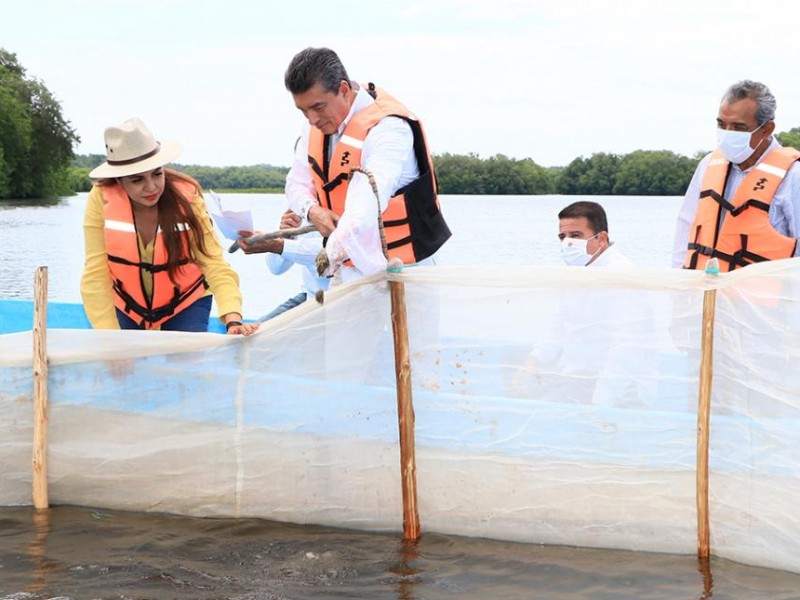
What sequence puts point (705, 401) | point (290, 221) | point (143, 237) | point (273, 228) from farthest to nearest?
point (273, 228) → point (143, 237) → point (290, 221) → point (705, 401)

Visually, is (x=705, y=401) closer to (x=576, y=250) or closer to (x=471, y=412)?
(x=471, y=412)

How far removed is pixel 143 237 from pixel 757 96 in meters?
2.63

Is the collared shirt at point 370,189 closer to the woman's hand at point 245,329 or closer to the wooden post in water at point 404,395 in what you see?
the wooden post in water at point 404,395

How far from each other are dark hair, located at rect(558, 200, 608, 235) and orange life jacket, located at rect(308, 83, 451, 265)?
3.85 ft

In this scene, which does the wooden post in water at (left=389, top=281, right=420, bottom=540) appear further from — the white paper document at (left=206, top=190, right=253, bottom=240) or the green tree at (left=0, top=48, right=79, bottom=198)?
the green tree at (left=0, top=48, right=79, bottom=198)

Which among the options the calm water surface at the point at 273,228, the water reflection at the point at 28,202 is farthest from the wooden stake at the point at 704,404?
the water reflection at the point at 28,202

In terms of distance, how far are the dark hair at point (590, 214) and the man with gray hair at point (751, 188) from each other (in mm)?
658

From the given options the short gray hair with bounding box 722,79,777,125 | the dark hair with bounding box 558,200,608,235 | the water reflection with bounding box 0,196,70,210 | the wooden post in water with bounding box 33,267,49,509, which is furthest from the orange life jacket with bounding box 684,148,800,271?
the water reflection with bounding box 0,196,70,210

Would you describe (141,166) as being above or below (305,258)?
above

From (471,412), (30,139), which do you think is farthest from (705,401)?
(30,139)

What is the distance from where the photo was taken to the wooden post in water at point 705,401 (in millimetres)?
3650

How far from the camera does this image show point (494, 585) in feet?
12.6

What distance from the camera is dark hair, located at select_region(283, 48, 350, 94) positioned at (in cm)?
386

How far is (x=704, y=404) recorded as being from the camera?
368cm
